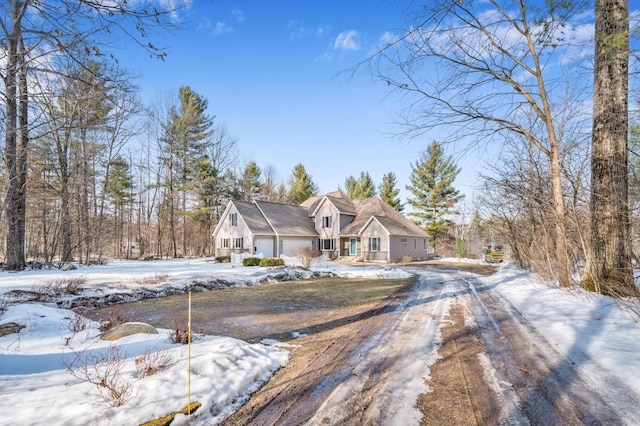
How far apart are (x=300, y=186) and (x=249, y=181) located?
782 cm

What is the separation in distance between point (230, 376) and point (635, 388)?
454cm

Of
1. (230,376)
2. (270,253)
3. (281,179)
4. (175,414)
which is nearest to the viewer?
(175,414)

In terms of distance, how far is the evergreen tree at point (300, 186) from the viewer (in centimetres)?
4756

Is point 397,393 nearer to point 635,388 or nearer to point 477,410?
point 477,410

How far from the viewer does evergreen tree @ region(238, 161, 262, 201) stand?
4325 cm

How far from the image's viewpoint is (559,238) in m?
8.89

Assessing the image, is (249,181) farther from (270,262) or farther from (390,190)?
(270,262)

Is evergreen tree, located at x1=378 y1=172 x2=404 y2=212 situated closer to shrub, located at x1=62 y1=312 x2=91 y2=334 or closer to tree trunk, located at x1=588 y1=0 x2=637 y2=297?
tree trunk, located at x1=588 y1=0 x2=637 y2=297

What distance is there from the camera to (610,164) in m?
6.87

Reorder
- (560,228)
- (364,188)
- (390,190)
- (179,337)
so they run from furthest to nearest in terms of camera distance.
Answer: (364,188) → (390,190) → (560,228) → (179,337)

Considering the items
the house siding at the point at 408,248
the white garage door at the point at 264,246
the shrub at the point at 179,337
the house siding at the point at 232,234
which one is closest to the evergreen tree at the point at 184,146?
the house siding at the point at 232,234

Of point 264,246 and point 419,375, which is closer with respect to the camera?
point 419,375

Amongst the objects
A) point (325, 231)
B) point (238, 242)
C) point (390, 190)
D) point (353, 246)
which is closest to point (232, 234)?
point (238, 242)

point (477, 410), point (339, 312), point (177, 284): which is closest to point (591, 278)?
point (339, 312)
